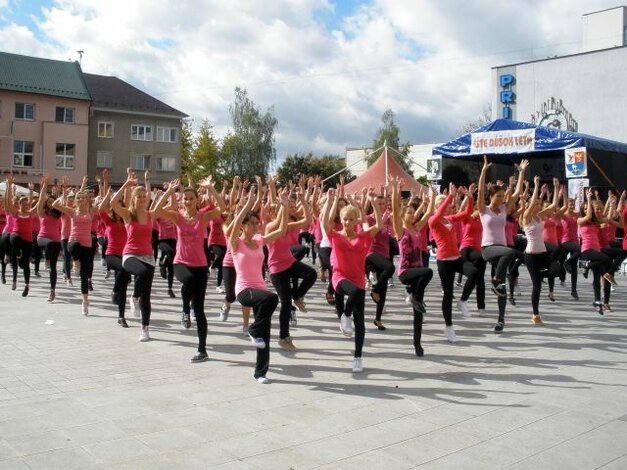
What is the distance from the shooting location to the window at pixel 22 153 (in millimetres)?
43594

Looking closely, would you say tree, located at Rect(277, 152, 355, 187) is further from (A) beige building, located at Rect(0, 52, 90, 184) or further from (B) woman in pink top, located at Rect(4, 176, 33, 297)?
(B) woman in pink top, located at Rect(4, 176, 33, 297)

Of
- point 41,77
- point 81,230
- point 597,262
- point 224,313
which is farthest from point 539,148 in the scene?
point 41,77

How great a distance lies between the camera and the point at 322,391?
5977 millimetres

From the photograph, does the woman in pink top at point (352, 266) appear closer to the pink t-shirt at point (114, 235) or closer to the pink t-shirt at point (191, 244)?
the pink t-shirt at point (191, 244)

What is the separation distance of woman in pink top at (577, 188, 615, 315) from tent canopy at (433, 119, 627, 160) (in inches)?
299

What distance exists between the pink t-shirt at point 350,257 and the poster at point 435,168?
15.5m

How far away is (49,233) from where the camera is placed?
12.3m

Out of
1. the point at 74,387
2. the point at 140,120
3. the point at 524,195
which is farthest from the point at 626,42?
the point at 74,387

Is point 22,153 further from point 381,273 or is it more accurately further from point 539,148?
point 381,273

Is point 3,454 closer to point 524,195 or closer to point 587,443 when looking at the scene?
point 587,443

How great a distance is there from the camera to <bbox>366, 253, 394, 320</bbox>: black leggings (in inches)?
369

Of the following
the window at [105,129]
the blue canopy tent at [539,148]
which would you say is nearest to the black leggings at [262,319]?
the blue canopy tent at [539,148]

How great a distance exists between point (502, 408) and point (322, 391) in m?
1.66

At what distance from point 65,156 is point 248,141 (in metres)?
24.0
